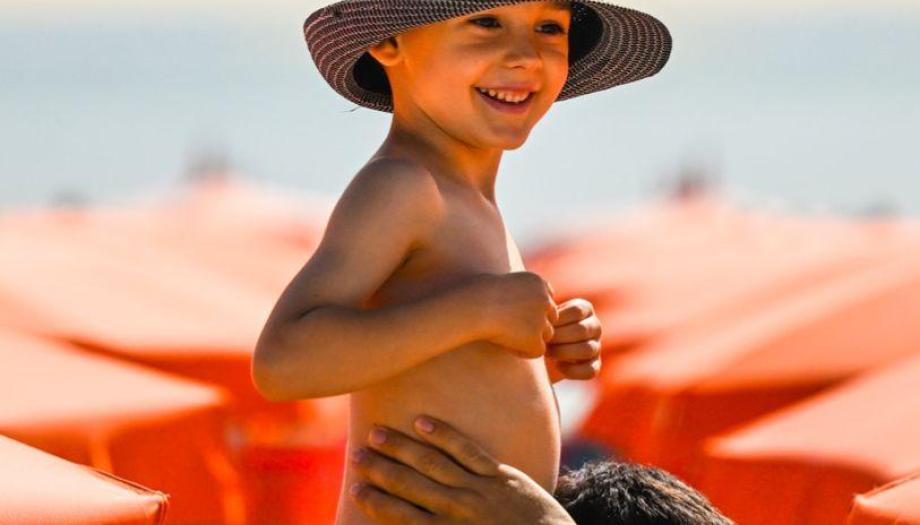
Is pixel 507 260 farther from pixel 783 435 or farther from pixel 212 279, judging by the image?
pixel 212 279

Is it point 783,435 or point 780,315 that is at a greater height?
point 780,315

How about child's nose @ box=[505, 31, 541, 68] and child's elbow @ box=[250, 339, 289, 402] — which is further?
child's nose @ box=[505, 31, 541, 68]

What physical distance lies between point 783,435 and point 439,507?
1.00 meters

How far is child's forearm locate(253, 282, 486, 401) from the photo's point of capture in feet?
4.86

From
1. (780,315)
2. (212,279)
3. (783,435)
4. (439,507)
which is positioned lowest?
(439,507)

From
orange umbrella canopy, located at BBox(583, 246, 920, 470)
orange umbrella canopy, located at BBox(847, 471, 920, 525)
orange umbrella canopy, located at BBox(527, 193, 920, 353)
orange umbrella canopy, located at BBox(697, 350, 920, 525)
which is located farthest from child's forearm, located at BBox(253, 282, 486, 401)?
orange umbrella canopy, located at BBox(527, 193, 920, 353)

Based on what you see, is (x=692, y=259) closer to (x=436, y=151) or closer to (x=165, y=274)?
(x=165, y=274)

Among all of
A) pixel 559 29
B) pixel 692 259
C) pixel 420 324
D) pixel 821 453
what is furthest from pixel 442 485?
pixel 692 259

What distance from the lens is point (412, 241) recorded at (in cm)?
160

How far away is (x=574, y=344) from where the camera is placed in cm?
177

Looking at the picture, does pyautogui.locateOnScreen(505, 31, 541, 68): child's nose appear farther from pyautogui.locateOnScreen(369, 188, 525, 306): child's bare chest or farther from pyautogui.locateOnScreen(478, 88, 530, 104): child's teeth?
pyautogui.locateOnScreen(369, 188, 525, 306): child's bare chest

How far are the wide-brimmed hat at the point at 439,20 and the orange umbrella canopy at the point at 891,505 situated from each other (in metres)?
0.60

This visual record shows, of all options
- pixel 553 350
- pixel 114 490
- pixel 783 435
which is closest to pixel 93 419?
pixel 114 490

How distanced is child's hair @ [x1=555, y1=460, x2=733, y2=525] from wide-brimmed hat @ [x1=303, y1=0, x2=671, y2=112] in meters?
0.49
